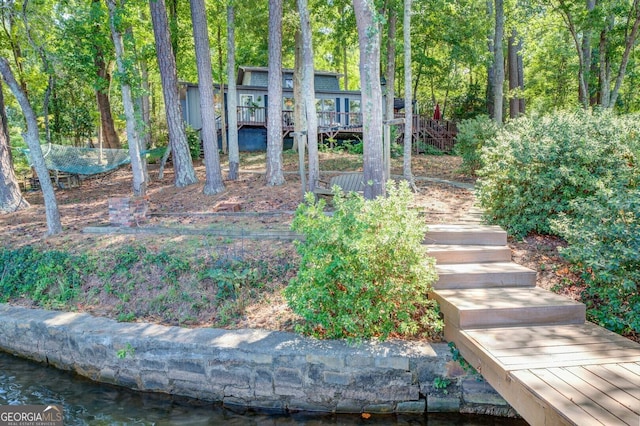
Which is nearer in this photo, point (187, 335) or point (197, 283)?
point (187, 335)

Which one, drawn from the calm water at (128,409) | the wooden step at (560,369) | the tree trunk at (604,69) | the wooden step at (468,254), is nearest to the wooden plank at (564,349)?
the wooden step at (560,369)

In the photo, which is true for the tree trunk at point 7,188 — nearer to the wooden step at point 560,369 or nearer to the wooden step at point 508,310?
the wooden step at point 508,310

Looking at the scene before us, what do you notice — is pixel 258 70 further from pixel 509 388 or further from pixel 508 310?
pixel 509 388

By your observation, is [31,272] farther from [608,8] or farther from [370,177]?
[608,8]

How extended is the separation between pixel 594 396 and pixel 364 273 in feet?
5.87

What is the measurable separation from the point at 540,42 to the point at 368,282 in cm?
1746

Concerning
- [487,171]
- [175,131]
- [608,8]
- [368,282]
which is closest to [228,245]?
[368,282]

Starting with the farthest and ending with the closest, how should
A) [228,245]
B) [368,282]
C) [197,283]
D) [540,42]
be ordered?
[540,42], [228,245], [197,283], [368,282]

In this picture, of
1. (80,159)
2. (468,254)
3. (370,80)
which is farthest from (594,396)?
(80,159)

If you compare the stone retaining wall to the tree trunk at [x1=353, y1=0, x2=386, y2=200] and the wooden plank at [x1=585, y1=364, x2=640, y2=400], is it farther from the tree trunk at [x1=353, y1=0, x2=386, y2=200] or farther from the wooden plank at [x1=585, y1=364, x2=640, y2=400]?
the tree trunk at [x1=353, y1=0, x2=386, y2=200]

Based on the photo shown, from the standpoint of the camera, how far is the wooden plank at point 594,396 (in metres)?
2.23

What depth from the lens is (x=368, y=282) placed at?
11.7 ft

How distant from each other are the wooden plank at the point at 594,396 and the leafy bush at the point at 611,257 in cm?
114

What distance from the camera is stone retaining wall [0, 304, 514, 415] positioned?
11.3ft
